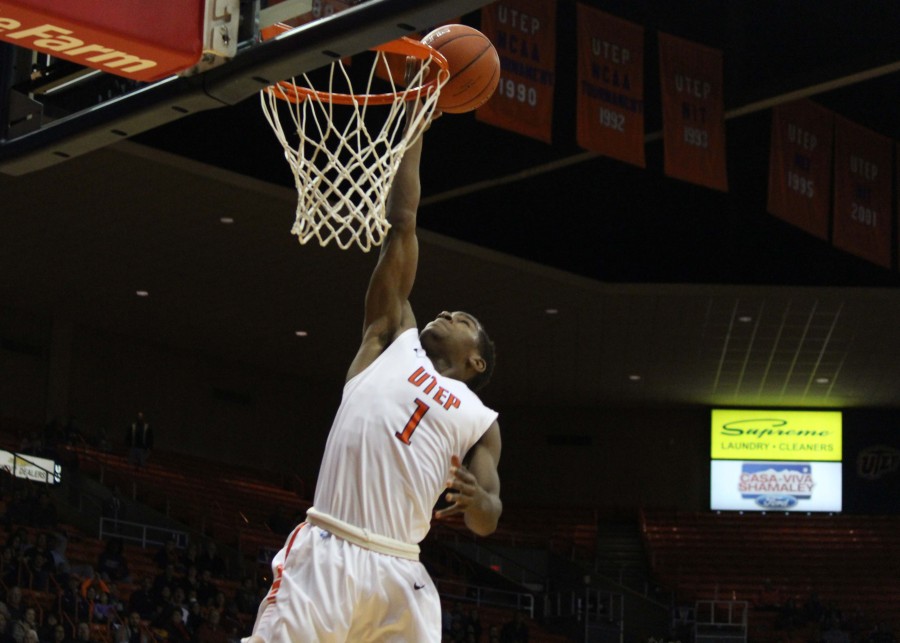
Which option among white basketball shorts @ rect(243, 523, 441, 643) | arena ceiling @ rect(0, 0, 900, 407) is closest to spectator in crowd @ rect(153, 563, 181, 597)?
arena ceiling @ rect(0, 0, 900, 407)

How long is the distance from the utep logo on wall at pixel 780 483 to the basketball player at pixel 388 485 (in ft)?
89.6

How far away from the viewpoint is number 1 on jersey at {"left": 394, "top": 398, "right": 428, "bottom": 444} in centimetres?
464

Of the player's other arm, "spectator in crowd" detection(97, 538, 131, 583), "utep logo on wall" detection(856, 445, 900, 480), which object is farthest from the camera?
"utep logo on wall" detection(856, 445, 900, 480)

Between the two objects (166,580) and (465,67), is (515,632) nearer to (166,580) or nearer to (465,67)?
(166,580)

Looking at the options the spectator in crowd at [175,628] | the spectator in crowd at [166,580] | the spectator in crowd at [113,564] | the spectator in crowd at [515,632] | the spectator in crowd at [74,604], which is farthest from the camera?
the spectator in crowd at [515,632]

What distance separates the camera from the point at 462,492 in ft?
14.6

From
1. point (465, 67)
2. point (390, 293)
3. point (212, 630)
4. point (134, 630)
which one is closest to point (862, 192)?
point (212, 630)

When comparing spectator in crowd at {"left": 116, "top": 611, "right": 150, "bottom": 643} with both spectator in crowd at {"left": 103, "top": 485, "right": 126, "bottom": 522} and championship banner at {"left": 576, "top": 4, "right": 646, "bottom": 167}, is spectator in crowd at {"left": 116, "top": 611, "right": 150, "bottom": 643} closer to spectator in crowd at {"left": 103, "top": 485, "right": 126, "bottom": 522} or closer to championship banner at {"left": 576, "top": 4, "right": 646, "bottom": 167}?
spectator in crowd at {"left": 103, "top": 485, "right": 126, "bottom": 522}

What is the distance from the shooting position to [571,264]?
2434cm

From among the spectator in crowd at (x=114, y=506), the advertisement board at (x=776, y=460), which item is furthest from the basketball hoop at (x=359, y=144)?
the advertisement board at (x=776, y=460)

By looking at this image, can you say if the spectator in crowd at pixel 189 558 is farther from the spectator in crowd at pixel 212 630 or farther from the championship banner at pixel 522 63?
the championship banner at pixel 522 63

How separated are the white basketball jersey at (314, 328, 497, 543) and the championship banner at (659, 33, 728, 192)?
37.8 feet

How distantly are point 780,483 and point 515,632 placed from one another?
38.3 ft

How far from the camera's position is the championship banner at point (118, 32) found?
15.4ft
